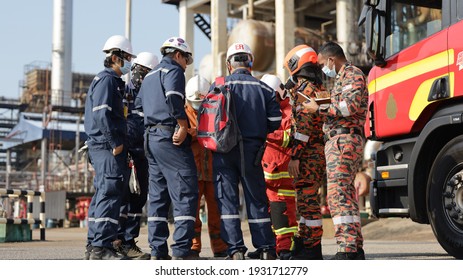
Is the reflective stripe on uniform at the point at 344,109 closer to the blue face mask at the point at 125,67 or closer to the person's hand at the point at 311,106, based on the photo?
the person's hand at the point at 311,106

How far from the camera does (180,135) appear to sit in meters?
7.12

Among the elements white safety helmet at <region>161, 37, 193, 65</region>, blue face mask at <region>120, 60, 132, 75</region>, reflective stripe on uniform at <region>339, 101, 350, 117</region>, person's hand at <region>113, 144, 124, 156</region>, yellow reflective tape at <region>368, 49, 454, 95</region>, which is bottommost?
person's hand at <region>113, 144, 124, 156</region>

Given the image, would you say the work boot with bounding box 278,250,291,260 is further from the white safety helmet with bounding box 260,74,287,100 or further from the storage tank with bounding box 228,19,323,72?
the storage tank with bounding box 228,19,323,72

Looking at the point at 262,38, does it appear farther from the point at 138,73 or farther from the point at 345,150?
Result: the point at 345,150

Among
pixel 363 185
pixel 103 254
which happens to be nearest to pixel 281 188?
pixel 103 254

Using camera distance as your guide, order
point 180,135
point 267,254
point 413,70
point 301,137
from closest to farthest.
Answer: point 267,254 < point 180,135 < point 301,137 < point 413,70

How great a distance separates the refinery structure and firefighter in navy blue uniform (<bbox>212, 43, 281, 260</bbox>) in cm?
2076

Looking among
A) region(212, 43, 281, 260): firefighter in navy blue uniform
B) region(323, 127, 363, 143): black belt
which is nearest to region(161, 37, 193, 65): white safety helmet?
region(212, 43, 281, 260): firefighter in navy blue uniform

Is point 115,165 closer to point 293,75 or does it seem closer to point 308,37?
point 293,75

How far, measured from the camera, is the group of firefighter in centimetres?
686

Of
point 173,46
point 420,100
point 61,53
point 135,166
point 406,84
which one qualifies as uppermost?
point 61,53

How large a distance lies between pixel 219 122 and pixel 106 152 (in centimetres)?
138

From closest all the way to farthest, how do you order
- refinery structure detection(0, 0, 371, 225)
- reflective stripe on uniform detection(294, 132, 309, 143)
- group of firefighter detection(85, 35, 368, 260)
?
group of firefighter detection(85, 35, 368, 260)
reflective stripe on uniform detection(294, 132, 309, 143)
refinery structure detection(0, 0, 371, 225)
